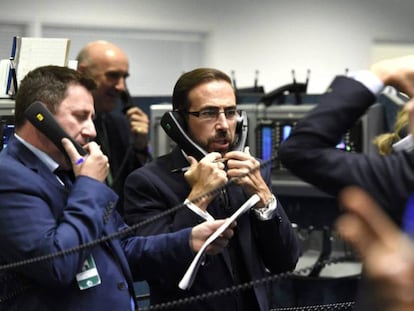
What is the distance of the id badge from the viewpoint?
4.83 feet

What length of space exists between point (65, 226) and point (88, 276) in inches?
4.8

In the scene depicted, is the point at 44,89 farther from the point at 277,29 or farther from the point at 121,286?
the point at 277,29

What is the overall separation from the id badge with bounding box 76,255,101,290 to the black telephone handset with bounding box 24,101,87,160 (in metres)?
0.22

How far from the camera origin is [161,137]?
10.7 ft

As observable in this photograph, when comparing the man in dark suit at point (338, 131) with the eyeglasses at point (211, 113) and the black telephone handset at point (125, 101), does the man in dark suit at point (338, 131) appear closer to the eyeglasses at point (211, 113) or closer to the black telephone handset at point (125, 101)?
the eyeglasses at point (211, 113)

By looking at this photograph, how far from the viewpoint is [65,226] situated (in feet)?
4.67

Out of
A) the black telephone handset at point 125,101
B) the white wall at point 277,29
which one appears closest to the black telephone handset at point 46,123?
the black telephone handset at point 125,101

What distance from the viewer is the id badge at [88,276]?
147 cm

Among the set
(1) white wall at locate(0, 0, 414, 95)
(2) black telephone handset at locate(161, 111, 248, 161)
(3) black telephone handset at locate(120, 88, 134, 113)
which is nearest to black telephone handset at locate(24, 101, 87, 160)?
(2) black telephone handset at locate(161, 111, 248, 161)

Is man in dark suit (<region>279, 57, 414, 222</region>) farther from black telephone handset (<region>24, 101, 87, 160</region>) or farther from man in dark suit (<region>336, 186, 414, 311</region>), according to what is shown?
black telephone handset (<region>24, 101, 87, 160</region>)

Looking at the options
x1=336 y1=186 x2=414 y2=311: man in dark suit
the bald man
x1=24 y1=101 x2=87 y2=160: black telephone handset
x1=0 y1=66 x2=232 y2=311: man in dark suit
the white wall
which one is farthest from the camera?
the white wall

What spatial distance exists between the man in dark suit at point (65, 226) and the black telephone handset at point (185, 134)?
0.28 metres

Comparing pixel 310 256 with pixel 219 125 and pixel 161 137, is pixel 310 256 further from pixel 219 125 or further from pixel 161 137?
pixel 219 125

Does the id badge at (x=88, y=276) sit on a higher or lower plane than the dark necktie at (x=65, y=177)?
lower
